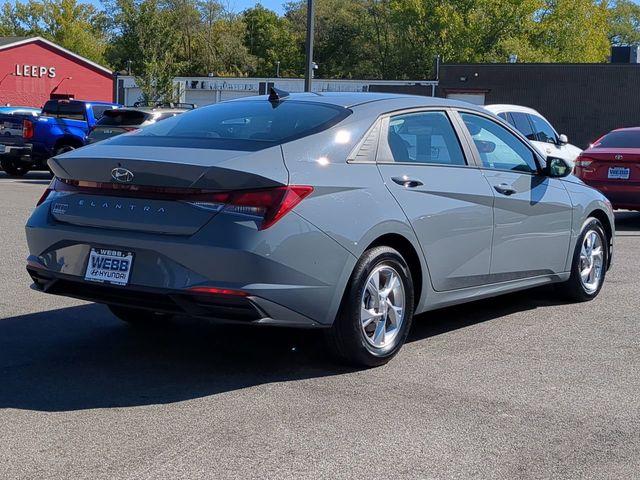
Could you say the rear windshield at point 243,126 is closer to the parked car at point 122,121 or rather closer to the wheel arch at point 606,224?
the wheel arch at point 606,224

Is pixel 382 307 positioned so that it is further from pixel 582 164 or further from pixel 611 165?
pixel 582 164

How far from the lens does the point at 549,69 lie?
1538 inches

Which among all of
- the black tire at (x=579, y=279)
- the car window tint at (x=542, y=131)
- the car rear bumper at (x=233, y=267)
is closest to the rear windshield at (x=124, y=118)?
the car window tint at (x=542, y=131)

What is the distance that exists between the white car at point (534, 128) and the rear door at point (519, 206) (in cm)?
744

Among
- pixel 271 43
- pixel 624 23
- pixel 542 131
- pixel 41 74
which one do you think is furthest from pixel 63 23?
pixel 542 131

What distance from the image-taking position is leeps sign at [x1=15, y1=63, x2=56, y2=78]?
50.0m

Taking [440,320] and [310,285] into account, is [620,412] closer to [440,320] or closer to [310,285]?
[310,285]

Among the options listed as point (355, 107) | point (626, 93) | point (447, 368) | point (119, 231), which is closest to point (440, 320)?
point (447, 368)

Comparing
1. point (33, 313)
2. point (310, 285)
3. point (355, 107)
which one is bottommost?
point (33, 313)

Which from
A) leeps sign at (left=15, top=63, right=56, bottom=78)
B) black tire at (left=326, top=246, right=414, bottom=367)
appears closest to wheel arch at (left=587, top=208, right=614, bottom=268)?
black tire at (left=326, top=246, right=414, bottom=367)

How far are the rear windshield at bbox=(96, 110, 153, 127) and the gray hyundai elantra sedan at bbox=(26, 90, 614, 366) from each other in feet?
40.7

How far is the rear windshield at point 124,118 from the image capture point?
18406 millimetres

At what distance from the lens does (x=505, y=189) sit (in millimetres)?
6586

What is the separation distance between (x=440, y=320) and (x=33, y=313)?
301cm
